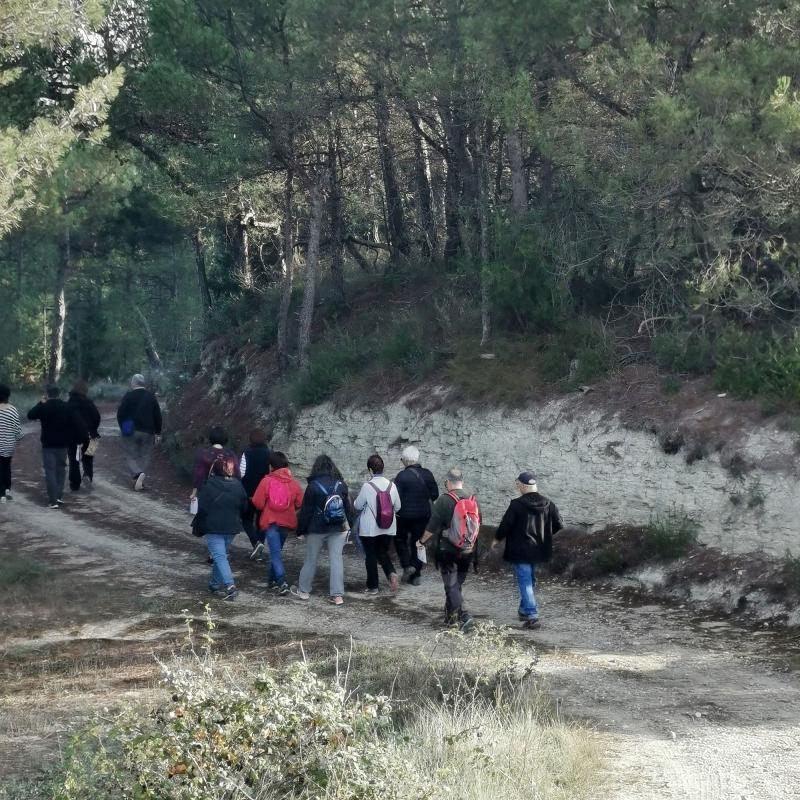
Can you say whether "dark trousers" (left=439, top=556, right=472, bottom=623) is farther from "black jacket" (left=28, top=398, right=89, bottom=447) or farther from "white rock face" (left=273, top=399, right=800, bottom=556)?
"black jacket" (left=28, top=398, right=89, bottom=447)

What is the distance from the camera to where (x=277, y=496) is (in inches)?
515

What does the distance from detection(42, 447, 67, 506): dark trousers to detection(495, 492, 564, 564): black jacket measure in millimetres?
9457

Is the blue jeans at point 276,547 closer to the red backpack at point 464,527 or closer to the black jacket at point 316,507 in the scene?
the black jacket at point 316,507

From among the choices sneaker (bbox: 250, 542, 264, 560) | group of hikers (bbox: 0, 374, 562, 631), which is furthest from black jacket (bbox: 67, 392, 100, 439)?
sneaker (bbox: 250, 542, 264, 560)

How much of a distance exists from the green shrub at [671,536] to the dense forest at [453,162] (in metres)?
1.97

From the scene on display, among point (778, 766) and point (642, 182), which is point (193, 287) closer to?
point (642, 182)

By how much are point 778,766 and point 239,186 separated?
1798cm

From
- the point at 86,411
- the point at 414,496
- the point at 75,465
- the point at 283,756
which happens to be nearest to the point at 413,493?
the point at 414,496

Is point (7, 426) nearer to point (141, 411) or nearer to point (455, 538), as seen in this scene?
point (141, 411)

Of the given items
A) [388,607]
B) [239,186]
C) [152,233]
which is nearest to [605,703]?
[388,607]

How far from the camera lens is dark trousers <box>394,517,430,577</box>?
13617 millimetres

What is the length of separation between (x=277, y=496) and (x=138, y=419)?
6760 millimetres

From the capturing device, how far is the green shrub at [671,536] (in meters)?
12.8

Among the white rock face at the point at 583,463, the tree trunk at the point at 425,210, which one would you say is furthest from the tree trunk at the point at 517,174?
the tree trunk at the point at 425,210
